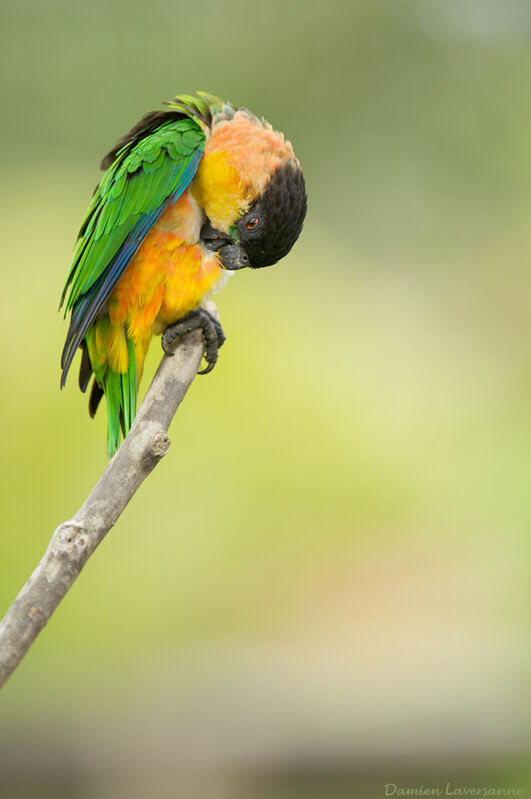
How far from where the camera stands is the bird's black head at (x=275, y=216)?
2.26 metres

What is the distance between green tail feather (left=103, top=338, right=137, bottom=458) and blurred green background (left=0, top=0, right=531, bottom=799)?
1927mm

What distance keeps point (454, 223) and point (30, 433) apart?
3.34 m

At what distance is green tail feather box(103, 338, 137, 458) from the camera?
7.54ft

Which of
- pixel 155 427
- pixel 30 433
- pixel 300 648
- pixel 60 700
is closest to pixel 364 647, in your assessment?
pixel 300 648

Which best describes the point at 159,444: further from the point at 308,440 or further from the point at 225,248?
the point at 308,440

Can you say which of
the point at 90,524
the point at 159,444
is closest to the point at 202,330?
the point at 159,444

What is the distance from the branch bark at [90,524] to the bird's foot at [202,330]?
1.14ft

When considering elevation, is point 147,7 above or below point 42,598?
above

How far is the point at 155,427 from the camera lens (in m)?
1.59

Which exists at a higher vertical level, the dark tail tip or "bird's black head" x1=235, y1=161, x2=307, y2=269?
"bird's black head" x1=235, y1=161, x2=307, y2=269

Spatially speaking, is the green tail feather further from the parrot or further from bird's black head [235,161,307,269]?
bird's black head [235,161,307,269]

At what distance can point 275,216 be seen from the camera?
7.43ft

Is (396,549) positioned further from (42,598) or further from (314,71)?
(42,598)
